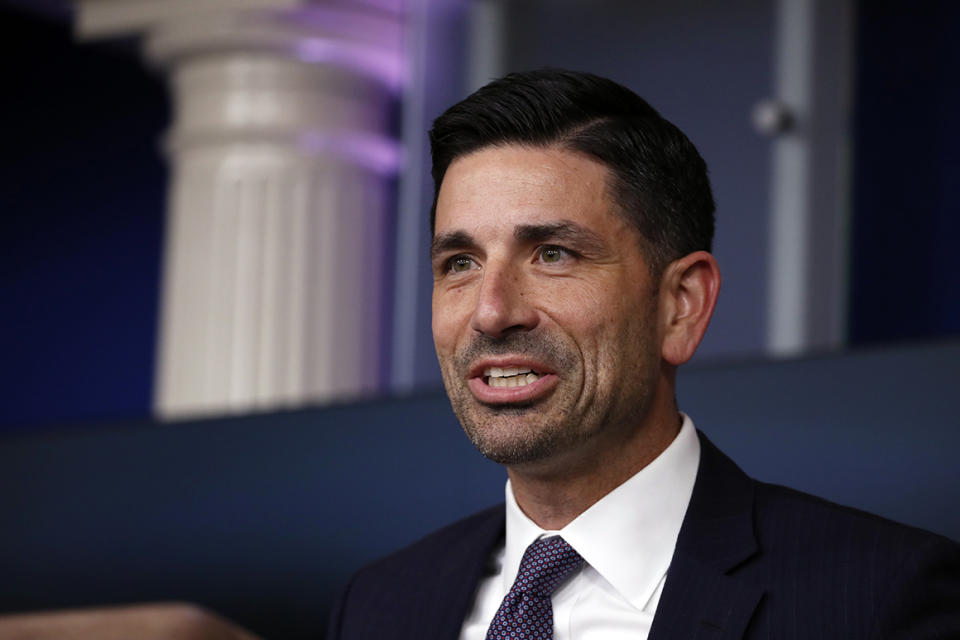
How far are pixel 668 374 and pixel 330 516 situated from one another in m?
0.81

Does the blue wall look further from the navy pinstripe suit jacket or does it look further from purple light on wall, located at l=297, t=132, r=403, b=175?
the navy pinstripe suit jacket

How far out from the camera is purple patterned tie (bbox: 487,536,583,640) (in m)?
1.36

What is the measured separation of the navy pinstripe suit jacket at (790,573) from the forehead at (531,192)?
304 mm

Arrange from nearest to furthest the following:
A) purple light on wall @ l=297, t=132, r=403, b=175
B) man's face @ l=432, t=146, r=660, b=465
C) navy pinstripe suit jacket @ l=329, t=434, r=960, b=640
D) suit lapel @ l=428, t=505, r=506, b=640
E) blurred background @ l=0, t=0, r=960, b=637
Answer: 1. navy pinstripe suit jacket @ l=329, t=434, r=960, b=640
2. man's face @ l=432, t=146, r=660, b=465
3. suit lapel @ l=428, t=505, r=506, b=640
4. blurred background @ l=0, t=0, r=960, b=637
5. purple light on wall @ l=297, t=132, r=403, b=175

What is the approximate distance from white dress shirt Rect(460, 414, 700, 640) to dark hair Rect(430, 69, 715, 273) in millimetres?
223

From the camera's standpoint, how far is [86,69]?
4.28 meters

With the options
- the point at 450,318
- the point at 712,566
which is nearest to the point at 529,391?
the point at 450,318

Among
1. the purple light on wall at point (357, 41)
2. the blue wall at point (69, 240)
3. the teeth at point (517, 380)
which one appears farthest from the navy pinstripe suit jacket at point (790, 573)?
the blue wall at point (69, 240)

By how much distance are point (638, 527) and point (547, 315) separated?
0.24m

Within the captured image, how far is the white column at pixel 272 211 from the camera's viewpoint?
293 cm

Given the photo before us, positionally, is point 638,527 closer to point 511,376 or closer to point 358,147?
point 511,376

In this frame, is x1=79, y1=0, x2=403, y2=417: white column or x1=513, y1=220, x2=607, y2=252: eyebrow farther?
x1=79, y1=0, x2=403, y2=417: white column

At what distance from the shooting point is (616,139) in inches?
54.6

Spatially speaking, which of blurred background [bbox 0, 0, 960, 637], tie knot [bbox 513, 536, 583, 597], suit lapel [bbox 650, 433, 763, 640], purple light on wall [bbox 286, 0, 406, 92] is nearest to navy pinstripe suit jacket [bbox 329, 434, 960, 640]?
suit lapel [bbox 650, 433, 763, 640]
